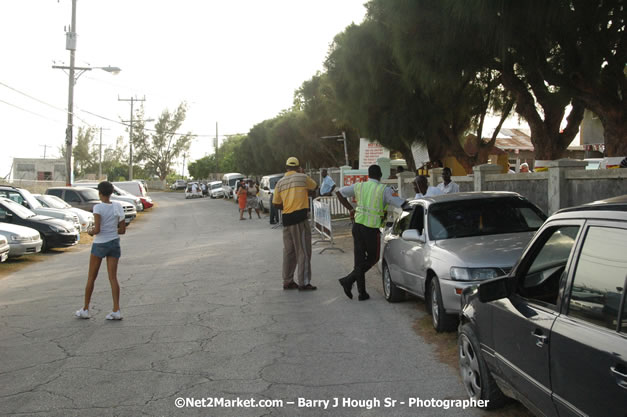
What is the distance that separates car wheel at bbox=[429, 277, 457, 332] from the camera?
7211 mm

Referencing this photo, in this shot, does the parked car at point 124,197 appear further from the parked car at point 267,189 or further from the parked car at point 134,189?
the parked car at point 267,189

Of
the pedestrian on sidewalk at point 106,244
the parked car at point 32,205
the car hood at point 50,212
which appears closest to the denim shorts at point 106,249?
the pedestrian on sidewalk at point 106,244

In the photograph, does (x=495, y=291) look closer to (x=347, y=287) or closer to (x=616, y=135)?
(x=347, y=287)

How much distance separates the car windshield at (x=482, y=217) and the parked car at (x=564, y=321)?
3410 mm

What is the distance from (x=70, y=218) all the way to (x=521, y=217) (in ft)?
53.3

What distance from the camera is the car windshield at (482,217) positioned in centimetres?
806

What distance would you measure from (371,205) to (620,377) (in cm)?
660

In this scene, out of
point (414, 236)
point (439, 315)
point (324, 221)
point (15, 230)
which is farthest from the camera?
point (324, 221)

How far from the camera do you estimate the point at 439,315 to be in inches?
287

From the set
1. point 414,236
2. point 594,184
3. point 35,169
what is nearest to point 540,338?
point 414,236

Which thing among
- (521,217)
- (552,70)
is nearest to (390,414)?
(521,217)

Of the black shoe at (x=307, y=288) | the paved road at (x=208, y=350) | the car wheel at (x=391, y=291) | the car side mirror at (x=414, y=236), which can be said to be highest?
the car side mirror at (x=414, y=236)

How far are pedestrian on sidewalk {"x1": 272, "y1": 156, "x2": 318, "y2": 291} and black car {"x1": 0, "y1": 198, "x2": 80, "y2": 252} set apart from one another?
10162 mm

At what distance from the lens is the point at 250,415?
4.87 metres
